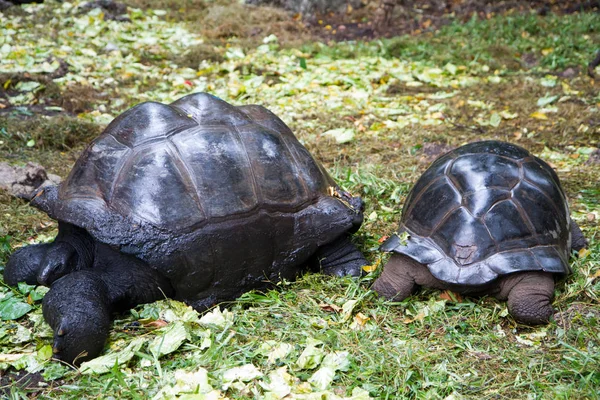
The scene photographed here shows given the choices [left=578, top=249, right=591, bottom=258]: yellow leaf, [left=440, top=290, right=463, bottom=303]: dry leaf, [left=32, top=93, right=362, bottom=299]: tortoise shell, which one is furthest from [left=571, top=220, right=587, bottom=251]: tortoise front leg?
[left=32, top=93, right=362, bottom=299]: tortoise shell

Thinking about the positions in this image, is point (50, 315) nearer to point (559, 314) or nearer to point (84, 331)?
point (84, 331)

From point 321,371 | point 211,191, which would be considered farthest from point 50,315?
point 321,371

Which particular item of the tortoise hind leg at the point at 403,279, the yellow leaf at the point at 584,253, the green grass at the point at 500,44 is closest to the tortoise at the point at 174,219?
the tortoise hind leg at the point at 403,279

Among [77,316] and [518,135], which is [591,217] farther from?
[77,316]

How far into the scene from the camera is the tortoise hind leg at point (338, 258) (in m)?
4.02

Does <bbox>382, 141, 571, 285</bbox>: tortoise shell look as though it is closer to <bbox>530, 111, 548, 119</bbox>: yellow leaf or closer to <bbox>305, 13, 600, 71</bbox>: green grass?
<bbox>530, 111, 548, 119</bbox>: yellow leaf

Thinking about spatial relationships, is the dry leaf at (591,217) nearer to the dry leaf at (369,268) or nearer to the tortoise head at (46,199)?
the dry leaf at (369,268)

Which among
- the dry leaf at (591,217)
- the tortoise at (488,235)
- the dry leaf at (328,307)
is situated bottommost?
the dry leaf at (328,307)

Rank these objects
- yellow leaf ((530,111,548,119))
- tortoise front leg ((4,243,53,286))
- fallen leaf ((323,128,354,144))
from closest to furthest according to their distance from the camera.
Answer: tortoise front leg ((4,243,53,286))
fallen leaf ((323,128,354,144))
yellow leaf ((530,111,548,119))

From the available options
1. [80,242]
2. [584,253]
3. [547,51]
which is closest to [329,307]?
[80,242]

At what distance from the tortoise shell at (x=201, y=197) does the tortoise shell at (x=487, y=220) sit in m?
0.54

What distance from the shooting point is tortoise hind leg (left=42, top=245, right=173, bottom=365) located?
3.10 m

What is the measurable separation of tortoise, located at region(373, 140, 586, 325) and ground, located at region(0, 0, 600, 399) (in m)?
0.15

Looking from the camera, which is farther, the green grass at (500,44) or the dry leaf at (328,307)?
the green grass at (500,44)
